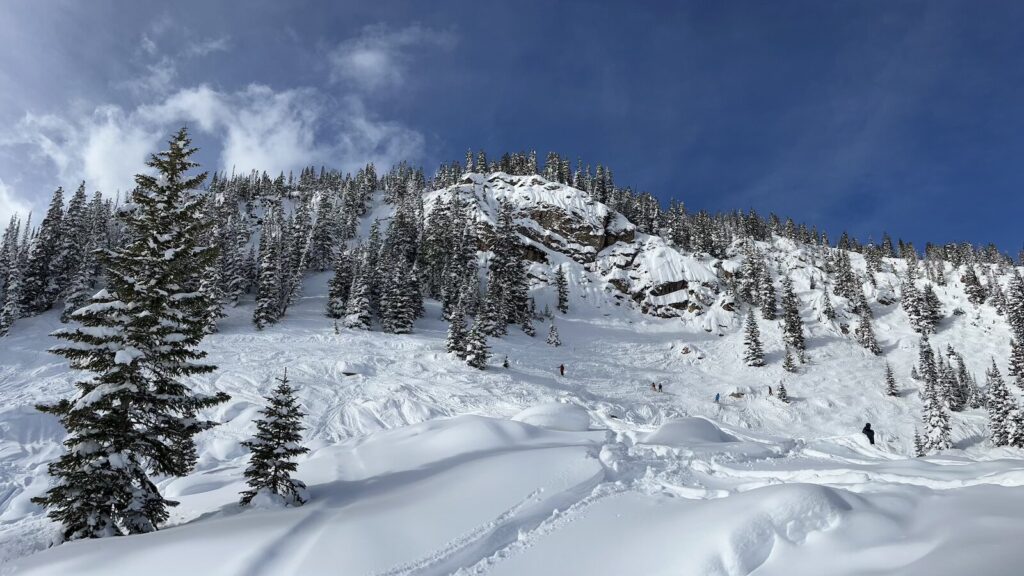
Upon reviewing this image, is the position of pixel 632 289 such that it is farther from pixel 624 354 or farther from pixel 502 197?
pixel 502 197

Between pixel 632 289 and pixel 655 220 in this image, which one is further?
pixel 655 220

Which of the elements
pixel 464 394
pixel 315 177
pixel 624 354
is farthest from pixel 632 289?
pixel 315 177

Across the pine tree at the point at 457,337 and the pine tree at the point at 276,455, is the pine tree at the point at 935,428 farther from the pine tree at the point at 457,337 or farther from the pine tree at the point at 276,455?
the pine tree at the point at 276,455

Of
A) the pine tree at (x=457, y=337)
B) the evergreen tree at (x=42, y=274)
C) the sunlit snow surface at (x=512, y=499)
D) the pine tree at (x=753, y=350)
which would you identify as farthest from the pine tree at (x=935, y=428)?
the evergreen tree at (x=42, y=274)

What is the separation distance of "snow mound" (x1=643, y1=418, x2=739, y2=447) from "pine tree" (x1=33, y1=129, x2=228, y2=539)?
13641mm

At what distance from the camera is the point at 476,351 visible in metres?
36.9

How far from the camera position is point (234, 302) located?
2165 inches

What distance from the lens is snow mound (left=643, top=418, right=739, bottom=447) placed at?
15.8 meters

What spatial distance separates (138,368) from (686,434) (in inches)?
663

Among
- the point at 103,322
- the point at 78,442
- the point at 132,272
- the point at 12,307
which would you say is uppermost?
the point at 12,307

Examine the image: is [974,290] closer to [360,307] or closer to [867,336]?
[867,336]

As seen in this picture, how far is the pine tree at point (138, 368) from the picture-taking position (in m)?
9.98

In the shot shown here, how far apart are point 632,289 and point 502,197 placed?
3874 centimetres

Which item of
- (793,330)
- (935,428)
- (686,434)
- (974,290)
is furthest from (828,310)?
(686,434)
